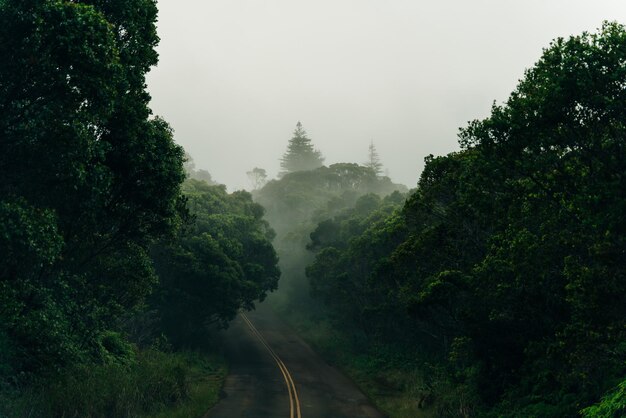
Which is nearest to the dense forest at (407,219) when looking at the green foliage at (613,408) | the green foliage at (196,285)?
the green foliage at (613,408)

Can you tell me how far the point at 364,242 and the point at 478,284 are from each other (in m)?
19.9

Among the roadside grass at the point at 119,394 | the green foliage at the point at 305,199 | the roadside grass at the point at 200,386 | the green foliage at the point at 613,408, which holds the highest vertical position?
the green foliage at the point at 305,199

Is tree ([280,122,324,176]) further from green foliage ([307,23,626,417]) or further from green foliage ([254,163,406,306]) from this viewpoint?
green foliage ([307,23,626,417])

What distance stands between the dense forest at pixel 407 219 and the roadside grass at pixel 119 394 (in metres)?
0.06

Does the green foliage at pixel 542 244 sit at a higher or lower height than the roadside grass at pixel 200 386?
higher

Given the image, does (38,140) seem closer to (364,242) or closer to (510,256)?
(510,256)

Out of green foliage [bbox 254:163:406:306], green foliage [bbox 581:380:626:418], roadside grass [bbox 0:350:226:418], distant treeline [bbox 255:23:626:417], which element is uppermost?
green foliage [bbox 254:163:406:306]

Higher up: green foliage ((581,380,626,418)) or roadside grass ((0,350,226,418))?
green foliage ((581,380,626,418))

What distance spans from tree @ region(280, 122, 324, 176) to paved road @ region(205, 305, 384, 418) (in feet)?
296

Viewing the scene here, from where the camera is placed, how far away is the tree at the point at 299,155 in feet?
422

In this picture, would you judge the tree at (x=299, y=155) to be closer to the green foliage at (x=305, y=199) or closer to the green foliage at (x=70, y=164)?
the green foliage at (x=305, y=199)

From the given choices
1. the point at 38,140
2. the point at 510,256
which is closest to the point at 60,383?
the point at 38,140

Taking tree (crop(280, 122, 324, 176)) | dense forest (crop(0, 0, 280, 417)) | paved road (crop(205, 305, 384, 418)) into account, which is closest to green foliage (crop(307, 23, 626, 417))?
paved road (crop(205, 305, 384, 418))

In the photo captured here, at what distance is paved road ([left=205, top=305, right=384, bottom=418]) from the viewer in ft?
61.3
